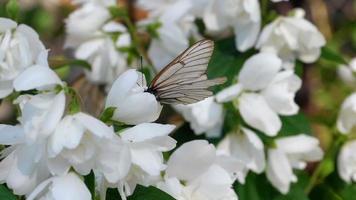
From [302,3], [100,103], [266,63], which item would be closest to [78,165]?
[266,63]

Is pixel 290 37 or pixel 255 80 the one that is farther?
pixel 290 37

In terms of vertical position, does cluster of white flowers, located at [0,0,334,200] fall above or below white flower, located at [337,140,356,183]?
above

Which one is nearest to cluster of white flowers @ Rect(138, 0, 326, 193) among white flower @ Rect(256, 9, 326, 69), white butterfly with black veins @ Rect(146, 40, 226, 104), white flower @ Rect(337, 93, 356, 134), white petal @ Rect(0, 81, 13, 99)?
white flower @ Rect(256, 9, 326, 69)

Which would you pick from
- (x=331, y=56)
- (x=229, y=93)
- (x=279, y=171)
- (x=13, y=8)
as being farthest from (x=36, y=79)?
(x=331, y=56)

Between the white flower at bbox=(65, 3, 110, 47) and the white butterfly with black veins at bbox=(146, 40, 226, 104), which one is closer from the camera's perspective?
the white butterfly with black veins at bbox=(146, 40, 226, 104)

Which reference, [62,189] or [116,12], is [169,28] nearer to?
[116,12]

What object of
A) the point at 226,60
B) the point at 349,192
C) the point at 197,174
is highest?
the point at 197,174

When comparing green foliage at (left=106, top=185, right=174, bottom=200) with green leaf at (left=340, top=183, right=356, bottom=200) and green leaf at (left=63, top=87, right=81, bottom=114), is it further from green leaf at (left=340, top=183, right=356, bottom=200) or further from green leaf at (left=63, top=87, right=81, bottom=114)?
green leaf at (left=340, top=183, right=356, bottom=200)
